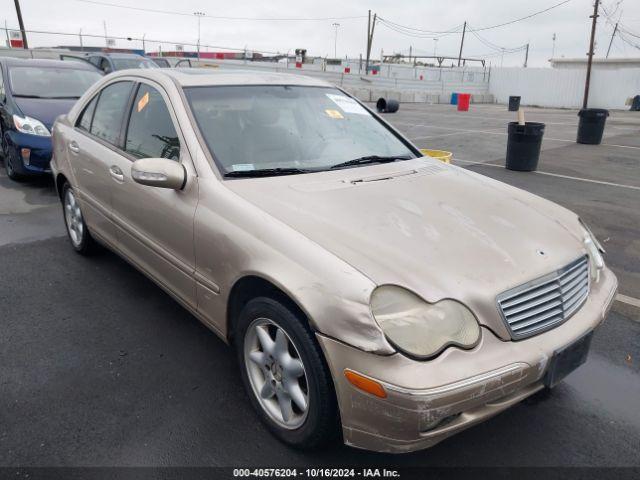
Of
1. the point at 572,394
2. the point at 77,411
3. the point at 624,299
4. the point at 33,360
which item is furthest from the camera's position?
the point at 624,299

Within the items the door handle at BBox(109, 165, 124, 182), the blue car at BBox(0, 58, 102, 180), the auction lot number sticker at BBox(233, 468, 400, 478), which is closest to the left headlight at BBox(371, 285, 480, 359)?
the auction lot number sticker at BBox(233, 468, 400, 478)

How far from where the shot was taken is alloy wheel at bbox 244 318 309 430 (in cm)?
219

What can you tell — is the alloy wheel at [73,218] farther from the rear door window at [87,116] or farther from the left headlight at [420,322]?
the left headlight at [420,322]

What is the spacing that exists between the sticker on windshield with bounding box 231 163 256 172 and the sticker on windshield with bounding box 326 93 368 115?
1058 millimetres

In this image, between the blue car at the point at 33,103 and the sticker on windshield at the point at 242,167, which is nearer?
the sticker on windshield at the point at 242,167

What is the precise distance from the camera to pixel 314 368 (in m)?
2.00

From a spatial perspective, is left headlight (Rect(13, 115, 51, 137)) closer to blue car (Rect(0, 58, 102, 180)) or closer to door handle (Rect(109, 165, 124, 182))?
Answer: blue car (Rect(0, 58, 102, 180))

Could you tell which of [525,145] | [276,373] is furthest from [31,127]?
[525,145]

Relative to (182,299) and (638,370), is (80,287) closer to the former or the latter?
(182,299)

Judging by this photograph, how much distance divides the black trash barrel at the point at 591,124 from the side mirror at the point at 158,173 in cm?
1216

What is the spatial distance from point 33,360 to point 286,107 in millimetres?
2151

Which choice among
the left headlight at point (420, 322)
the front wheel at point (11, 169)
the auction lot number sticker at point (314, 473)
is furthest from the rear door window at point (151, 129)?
the front wheel at point (11, 169)

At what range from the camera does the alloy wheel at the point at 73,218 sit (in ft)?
14.0

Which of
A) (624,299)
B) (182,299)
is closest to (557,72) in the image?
(624,299)
